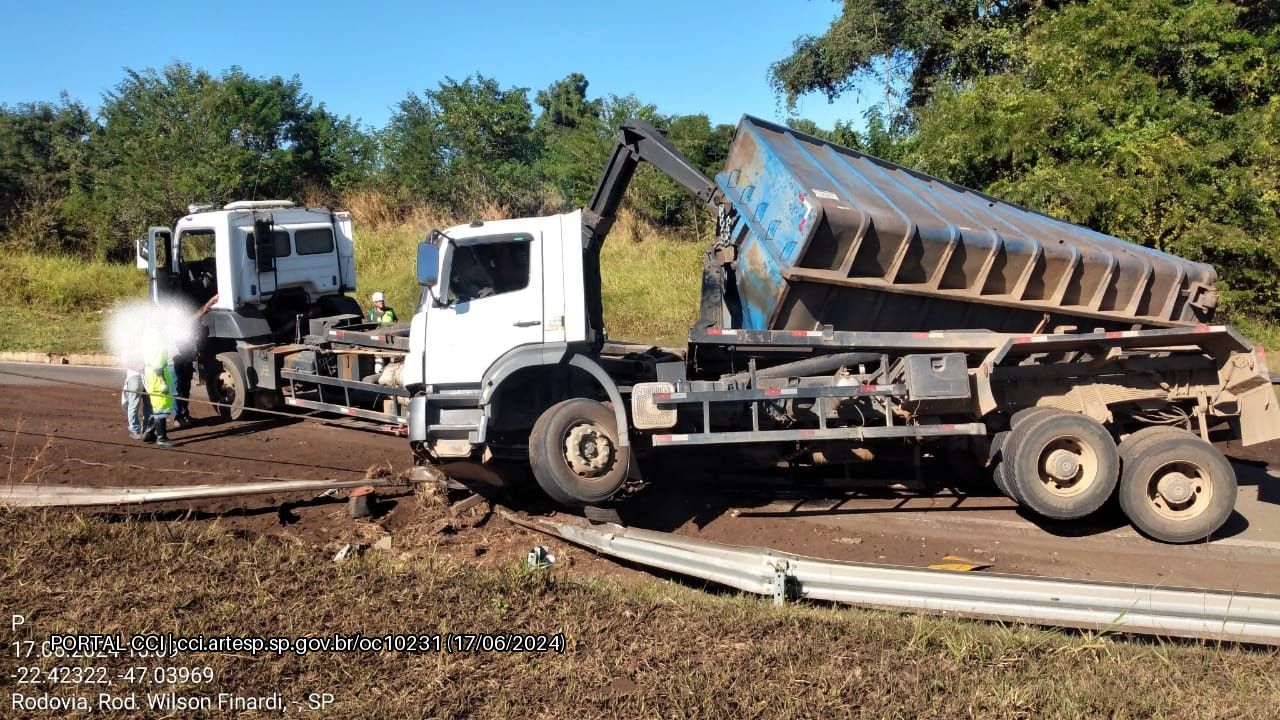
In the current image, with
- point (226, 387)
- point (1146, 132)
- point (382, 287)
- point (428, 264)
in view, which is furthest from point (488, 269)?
point (382, 287)

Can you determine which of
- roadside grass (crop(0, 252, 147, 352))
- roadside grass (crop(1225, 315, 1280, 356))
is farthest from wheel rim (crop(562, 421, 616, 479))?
roadside grass (crop(0, 252, 147, 352))

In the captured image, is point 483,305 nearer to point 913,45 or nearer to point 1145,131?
point 1145,131

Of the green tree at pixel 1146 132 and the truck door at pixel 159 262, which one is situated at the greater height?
the green tree at pixel 1146 132

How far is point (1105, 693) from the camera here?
159 inches

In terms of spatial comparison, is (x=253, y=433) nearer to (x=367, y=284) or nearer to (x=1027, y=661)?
(x=1027, y=661)

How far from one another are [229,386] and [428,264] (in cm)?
566

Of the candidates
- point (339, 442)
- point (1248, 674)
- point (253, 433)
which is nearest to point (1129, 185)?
point (1248, 674)

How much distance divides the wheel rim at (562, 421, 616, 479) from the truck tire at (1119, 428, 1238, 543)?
13.9ft

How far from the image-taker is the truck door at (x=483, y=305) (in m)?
7.09

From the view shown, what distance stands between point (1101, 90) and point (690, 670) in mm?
14514

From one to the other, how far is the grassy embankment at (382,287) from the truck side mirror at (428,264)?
9348 mm

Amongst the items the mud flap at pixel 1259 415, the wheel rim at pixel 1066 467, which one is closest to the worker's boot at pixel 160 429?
the wheel rim at pixel 1066 467

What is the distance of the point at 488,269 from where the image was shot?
7203mm

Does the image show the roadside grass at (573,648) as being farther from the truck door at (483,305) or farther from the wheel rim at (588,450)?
the truck door at (483,305)
